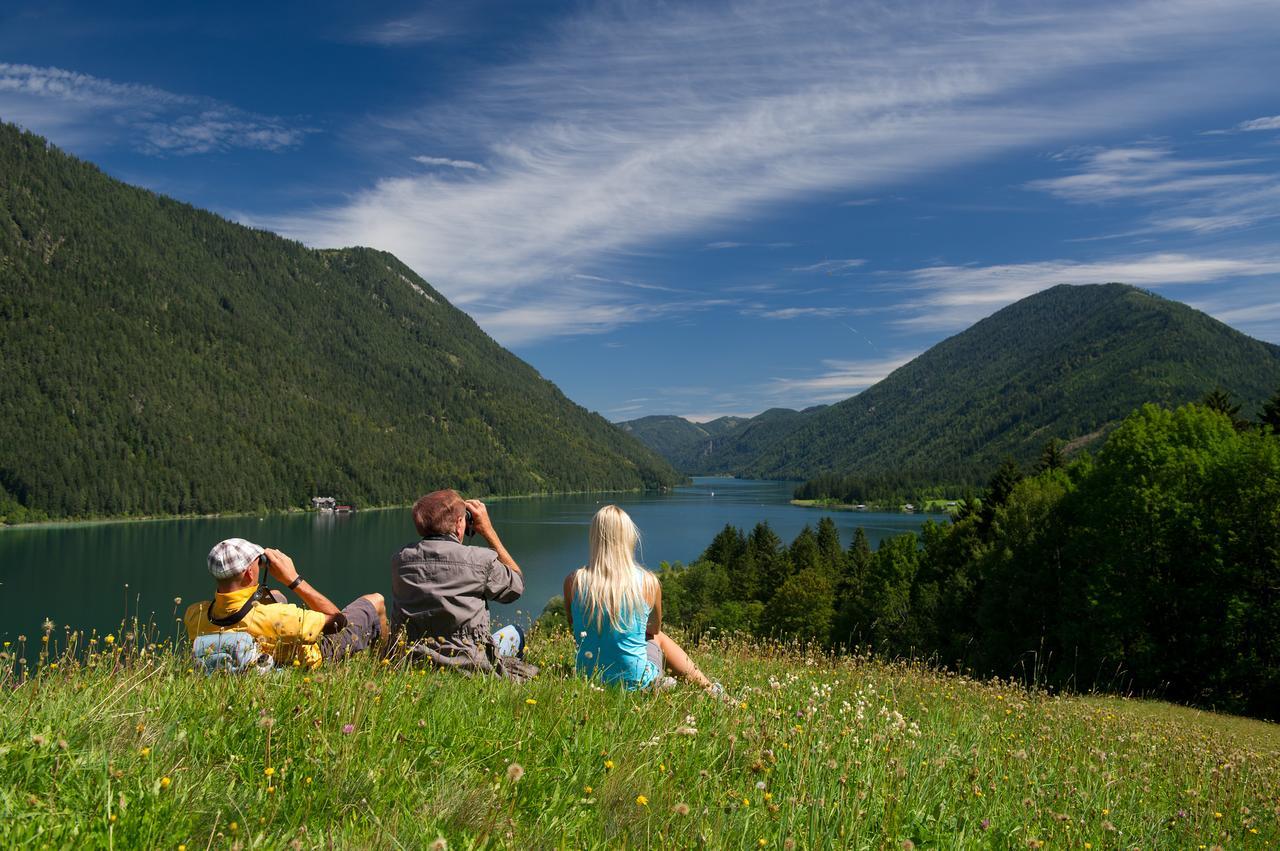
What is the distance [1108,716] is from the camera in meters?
6.82

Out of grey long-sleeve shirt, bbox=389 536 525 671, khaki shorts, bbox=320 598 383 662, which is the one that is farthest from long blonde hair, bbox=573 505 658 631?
khaki shorts, bbox=320 598 383 662

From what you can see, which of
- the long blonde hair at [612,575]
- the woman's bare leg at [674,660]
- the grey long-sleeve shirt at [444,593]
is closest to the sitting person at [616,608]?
the long blonde hair at [612,575]

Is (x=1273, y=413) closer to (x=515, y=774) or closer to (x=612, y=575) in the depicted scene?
(x=612, y=575)

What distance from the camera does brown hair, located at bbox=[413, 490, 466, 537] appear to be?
221 inches

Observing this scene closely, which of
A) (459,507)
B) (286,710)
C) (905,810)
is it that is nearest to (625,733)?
(905,810)

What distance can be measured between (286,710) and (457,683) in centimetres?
126

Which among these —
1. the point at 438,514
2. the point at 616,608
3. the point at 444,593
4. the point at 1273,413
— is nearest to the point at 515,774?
the point at 616,608

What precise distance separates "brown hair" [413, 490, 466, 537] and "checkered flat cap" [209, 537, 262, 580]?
3.97 feet

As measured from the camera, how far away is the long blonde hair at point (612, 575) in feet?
16.6

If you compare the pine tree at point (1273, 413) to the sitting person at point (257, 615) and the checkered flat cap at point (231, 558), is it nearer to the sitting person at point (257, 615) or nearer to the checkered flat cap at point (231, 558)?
the sitting person at point (257, 615)

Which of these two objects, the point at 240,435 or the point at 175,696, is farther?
the point at 240,435

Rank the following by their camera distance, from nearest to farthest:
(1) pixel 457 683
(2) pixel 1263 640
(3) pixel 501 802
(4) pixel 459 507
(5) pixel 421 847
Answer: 1. (5) pixel 421 847
2. (3) pixel 501 802
3. (1) pixel 457 683
4. (4) pixel 459 507
5. (2) pixel 1263 640

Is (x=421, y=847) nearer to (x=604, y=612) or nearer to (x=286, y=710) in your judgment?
(x=286, y=710)

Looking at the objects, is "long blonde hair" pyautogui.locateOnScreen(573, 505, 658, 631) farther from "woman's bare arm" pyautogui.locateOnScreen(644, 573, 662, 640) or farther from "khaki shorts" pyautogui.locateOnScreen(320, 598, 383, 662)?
"khaki shorts" pyautogui.locateOnScreen(320, 598, 383, 662)
